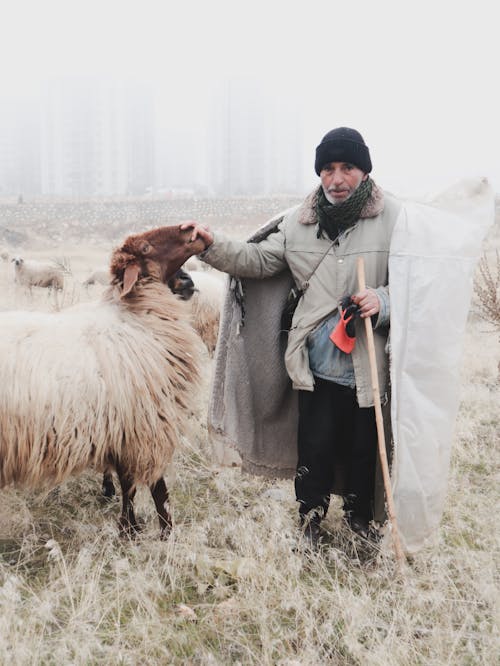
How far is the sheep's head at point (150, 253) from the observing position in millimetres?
3180

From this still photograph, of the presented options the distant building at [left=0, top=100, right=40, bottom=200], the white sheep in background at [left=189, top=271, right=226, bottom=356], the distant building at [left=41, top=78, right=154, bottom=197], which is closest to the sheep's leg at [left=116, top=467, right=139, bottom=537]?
the white sheep in background at [left=189, top=271, right=226, bottom=356]

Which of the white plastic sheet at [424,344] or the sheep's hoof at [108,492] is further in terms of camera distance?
the sheep's hoof at [108,492]

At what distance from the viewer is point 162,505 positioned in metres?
3.39

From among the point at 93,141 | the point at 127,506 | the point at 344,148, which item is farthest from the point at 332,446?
the point at 93,141

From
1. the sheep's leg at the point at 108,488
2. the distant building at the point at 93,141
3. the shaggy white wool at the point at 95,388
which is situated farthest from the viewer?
the distant building at the point at 93,141

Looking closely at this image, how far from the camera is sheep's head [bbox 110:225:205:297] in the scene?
3.18 metres

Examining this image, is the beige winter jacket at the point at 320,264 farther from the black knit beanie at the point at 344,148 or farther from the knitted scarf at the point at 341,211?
the black knit beanie at the point at 344,148

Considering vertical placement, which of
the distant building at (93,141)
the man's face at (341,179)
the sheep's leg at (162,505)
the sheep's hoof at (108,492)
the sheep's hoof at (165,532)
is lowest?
the sheep's hoof at (108,492)

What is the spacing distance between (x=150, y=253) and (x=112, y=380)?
76cm

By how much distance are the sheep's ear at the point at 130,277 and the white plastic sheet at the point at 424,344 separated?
4.51 ft

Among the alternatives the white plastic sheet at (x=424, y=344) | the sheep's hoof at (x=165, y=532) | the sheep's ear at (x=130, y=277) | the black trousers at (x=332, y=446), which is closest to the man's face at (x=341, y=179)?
the white plastic sheet at (x=424, y=344)

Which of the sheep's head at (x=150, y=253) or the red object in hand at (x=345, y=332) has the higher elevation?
the sheep's head at (x=150, y=253)

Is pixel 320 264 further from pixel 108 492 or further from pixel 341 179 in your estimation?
pixel 108 492

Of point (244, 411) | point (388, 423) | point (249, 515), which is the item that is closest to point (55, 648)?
point (249, 515)
